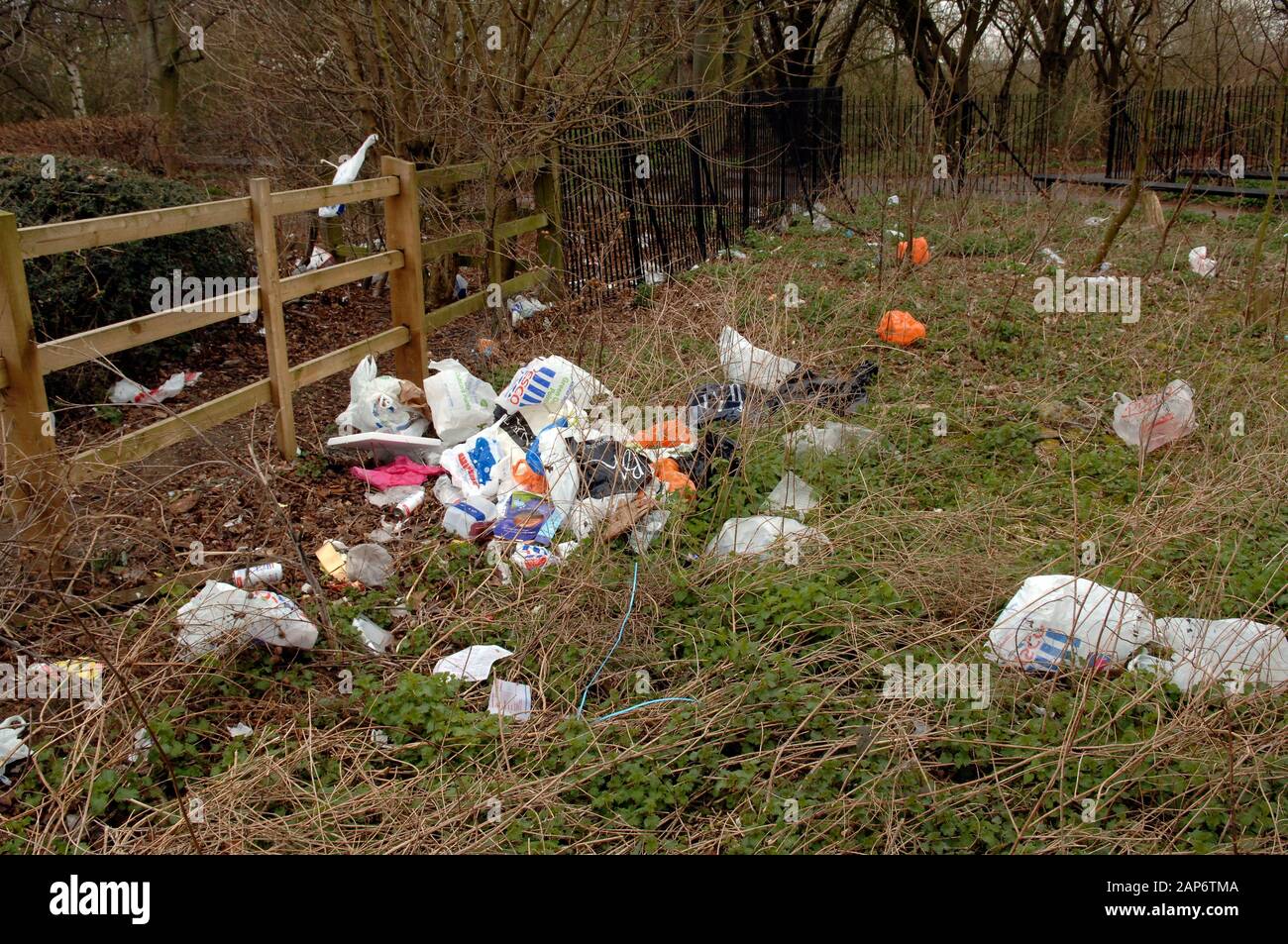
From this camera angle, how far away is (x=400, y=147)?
8.55m

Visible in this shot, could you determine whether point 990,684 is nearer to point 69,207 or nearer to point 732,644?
point 732,644

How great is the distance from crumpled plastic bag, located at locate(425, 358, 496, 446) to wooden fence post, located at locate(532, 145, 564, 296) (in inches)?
125

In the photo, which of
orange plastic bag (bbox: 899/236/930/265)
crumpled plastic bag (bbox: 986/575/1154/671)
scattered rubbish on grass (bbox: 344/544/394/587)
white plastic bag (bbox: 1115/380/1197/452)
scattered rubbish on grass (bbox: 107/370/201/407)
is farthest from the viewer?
orange plastic bag (bbox: 899/236/930/265)

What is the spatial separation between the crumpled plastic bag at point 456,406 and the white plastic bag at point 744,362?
4.66 feet

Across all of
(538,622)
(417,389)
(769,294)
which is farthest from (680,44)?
(538,622)

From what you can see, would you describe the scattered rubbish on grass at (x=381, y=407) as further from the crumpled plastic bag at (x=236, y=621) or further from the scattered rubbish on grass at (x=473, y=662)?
the scattered rubbish on grass at (x=473, y=662)

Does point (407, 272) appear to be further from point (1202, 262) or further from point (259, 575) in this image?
point (1202, 262)

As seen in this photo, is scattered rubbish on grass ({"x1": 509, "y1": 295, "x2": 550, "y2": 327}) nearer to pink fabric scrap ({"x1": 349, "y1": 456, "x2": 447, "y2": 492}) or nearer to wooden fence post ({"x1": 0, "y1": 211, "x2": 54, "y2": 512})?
pink fabric scrap ({"x1": 349, "y1": 456, "x2": 447, "y2": 492})

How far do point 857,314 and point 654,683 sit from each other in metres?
5.09

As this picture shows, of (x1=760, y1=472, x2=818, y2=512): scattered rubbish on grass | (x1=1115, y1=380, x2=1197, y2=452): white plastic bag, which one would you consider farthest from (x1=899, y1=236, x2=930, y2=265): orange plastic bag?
(x1=760, y1=472, x2=818, y2=512): scattered rubbish on grass

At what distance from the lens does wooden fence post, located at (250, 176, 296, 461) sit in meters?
5.54

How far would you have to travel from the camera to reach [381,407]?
625 centimetres

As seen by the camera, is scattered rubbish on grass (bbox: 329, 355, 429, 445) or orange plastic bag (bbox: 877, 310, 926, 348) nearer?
scattered rubbish on grass (bbox: 329, 355, 429, 445)
